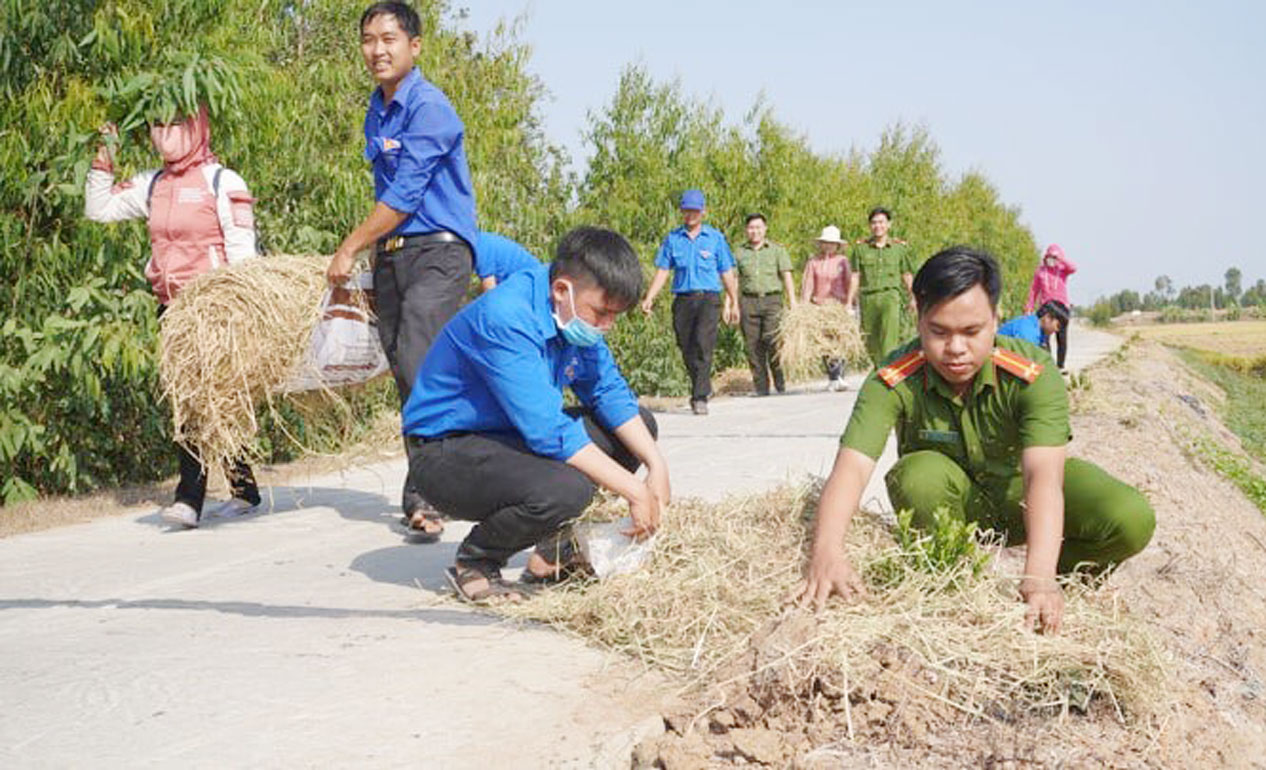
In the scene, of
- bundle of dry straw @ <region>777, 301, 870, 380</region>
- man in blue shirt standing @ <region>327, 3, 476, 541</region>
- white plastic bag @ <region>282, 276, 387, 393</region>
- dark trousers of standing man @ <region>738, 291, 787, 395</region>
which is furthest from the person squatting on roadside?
man in blue shirt standing @ <region>327, 3, 476, 541</region>

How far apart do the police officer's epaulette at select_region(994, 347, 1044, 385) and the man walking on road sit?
1079cm

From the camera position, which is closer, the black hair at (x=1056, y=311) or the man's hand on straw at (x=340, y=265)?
the man's hand on straw at (x=340, y=265)

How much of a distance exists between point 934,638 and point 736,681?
0.50 metres

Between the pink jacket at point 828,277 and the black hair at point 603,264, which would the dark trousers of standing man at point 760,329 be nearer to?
the pink jacket at point 828,277

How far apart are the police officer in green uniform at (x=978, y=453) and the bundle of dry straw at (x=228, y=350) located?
298 cm

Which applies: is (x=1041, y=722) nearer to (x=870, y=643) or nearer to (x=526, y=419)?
(x=870, y=643)

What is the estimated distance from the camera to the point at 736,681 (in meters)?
3.06

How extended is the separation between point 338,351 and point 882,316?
8500mm

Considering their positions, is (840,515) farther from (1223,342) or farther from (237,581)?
(1223,342)

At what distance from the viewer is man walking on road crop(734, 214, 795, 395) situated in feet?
47.8

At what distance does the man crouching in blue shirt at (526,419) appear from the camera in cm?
399

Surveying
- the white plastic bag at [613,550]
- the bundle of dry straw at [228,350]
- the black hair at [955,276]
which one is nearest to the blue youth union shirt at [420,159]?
the bundle of dry straw at [228,350]

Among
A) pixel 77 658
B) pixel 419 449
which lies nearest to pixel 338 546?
pixel 419 449

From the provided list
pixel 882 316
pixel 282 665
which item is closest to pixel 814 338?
pixel 882 316
